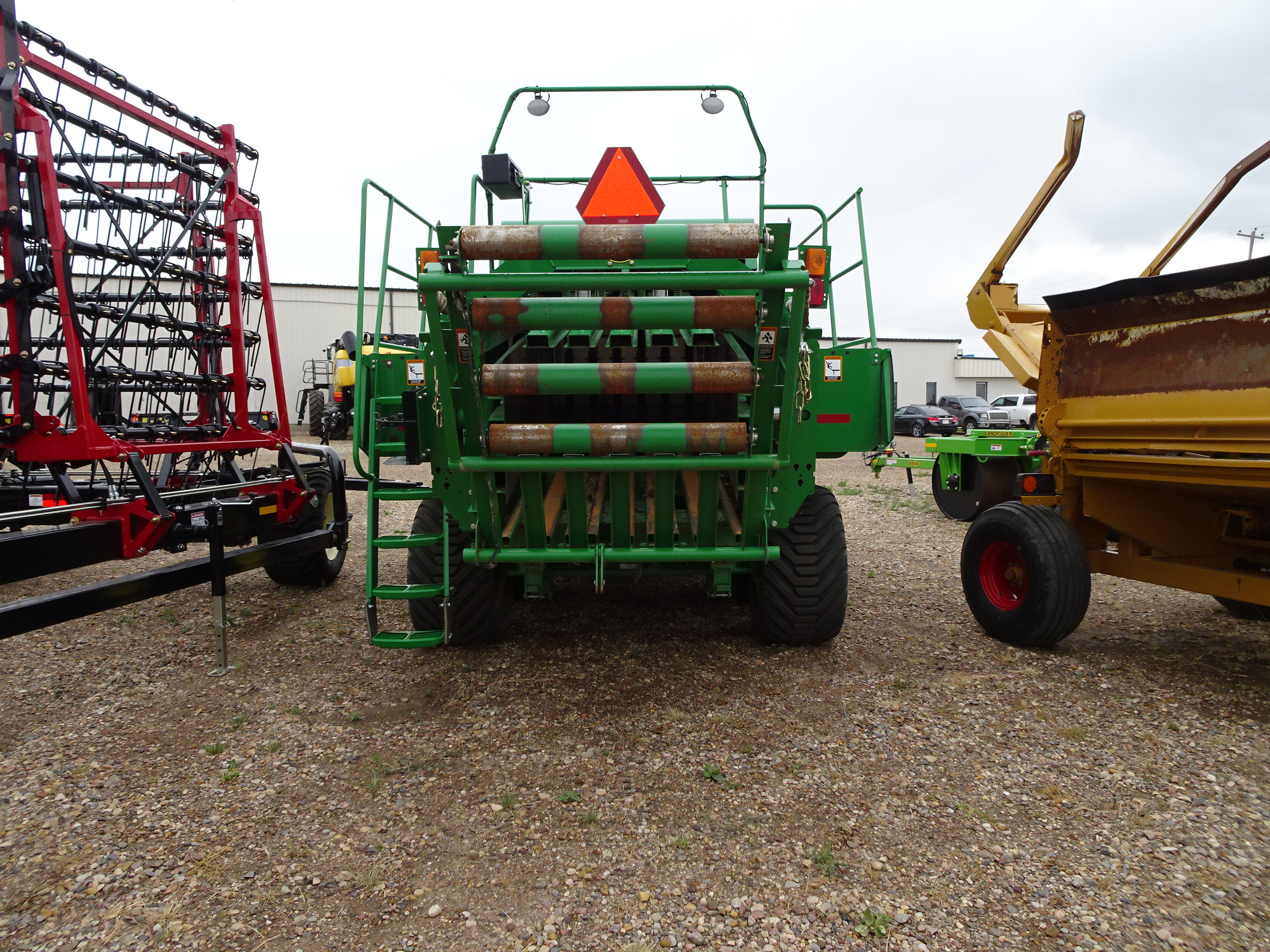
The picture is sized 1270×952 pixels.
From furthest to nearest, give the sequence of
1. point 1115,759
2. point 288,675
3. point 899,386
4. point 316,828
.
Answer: point 899,386, point 288,675, point 1115,759, point 316,828

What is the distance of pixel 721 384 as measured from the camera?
9.07 ft

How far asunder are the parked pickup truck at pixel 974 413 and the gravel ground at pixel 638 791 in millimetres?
19390

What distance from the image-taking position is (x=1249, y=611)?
466cm

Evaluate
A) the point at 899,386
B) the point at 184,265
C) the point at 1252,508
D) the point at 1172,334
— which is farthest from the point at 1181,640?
the point at 899,386

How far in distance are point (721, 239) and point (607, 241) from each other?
405mm

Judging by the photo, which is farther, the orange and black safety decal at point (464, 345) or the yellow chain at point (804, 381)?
the yellow chain at point (804, 381)

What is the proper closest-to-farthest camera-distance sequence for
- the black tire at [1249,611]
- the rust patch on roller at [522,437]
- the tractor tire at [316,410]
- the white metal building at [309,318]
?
1. the rust patch on roller at [522,437]
2. the black tire at [1249,611]
3. the tractor tire at [316,410]
4. the white metal building at [309,318]

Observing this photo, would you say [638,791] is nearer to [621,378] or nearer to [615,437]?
[615,437]

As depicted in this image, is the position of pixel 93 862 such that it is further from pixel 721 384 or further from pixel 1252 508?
pixel 1252 508

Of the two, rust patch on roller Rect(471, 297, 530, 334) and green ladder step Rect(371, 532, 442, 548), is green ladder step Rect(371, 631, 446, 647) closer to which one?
green ladder step Rect(371, 532, 442, 548)

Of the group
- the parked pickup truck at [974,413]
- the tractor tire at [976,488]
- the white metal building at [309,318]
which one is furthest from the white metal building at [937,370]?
the tractor tire at [976,488]

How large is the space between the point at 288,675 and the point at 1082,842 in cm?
356

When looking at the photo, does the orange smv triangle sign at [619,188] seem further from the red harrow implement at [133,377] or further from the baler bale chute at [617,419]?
the red harrow implement at [133,377]

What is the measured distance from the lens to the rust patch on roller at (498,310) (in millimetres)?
2715
